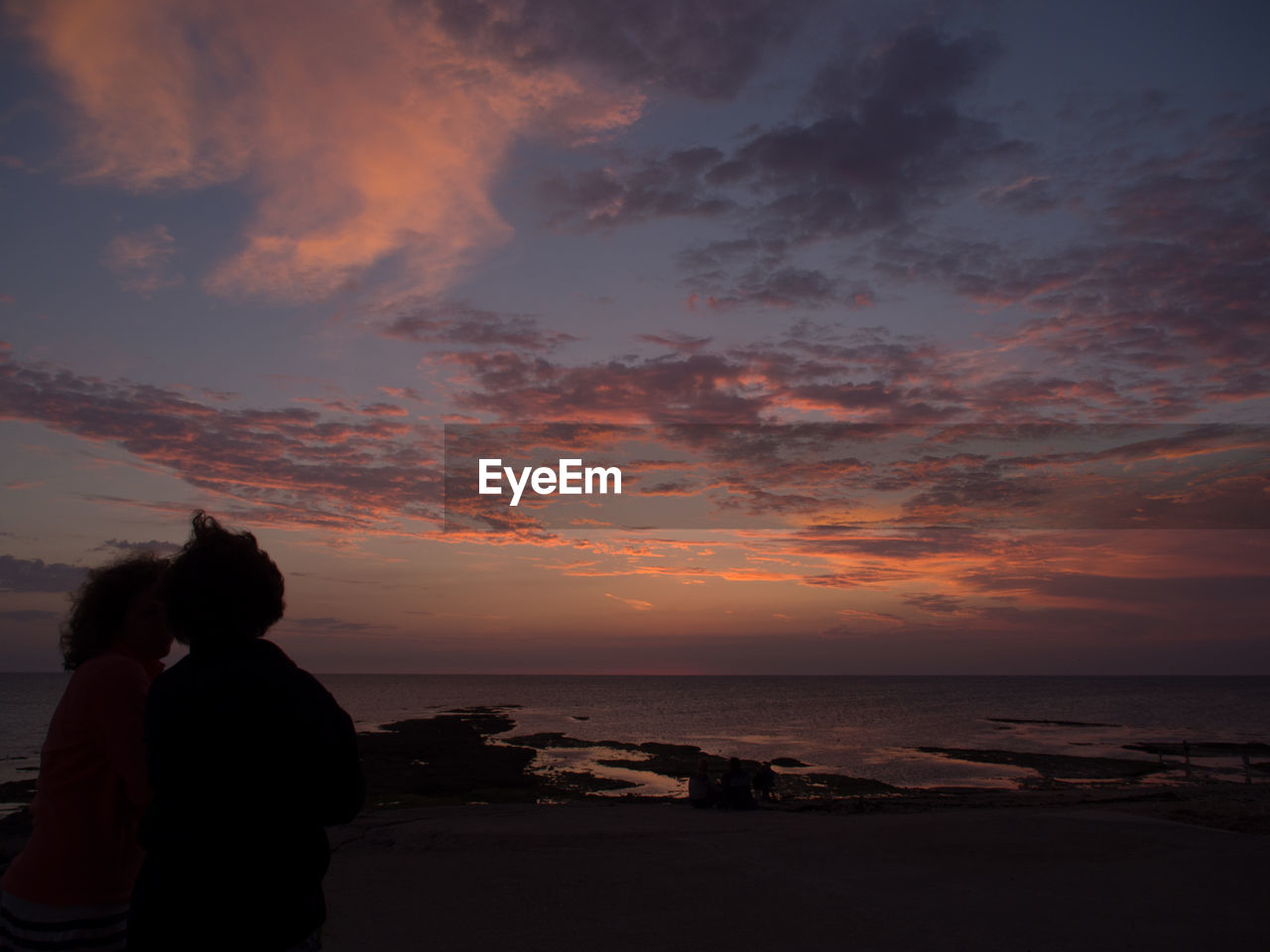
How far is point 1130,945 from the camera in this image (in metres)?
7.68

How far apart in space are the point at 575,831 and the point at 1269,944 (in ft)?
31.9

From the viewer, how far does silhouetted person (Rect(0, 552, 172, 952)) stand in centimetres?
305

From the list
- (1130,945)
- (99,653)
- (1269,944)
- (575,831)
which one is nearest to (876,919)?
(1130,945)

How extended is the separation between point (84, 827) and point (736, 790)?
56.0 ft

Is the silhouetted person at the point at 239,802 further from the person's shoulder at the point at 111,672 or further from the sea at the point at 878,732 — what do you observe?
the sea at the point at 878,732

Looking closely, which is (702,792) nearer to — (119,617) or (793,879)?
(793,879)

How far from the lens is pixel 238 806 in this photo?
8.60 ft

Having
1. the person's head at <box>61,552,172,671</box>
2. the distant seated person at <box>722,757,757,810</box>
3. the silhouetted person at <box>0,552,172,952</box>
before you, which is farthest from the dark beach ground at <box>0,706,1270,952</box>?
the person's head at <box>61,552,172,671</box>

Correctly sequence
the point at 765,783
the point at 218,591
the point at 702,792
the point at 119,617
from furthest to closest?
the point at 765,783 < the point at 702,792 < the point at 119,617 < the point at 218,591

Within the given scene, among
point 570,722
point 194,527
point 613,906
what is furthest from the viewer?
point 570,722

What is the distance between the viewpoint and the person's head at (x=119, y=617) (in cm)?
338

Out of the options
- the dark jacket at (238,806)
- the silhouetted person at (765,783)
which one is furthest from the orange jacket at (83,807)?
the silhouetted person at (765,783)

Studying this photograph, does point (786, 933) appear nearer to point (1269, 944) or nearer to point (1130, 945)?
point (1130, 945)

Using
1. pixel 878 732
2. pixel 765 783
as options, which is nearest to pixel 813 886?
pixel 765 783
